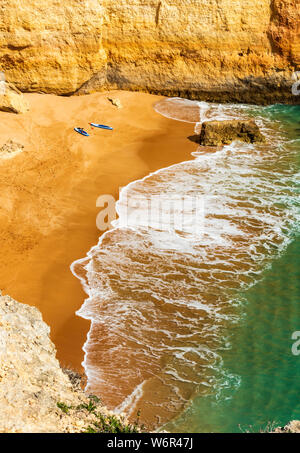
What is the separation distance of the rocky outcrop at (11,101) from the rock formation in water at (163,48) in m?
1.28

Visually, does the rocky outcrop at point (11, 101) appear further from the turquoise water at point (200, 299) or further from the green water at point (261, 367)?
the green water at point (261, 367)

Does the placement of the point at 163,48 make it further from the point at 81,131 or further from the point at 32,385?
the point at 32,385

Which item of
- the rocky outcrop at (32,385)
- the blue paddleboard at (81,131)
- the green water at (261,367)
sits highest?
the rocky outcrop at (32,385)

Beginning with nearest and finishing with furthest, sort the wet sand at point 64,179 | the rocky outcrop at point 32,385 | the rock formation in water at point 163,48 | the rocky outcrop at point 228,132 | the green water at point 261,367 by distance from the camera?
the rocky outcrop at point 32,385 < the green water at point 261,367 < the wet sand at point 64,179 < the rocky outcrop at point 228,132 < the rock formation in water at point 163,48

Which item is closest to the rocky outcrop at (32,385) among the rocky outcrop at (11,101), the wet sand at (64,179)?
the wet sand at (64,179)

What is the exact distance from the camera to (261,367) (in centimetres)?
869

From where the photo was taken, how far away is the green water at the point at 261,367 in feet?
24.7

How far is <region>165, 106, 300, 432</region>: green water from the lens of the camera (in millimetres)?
7535

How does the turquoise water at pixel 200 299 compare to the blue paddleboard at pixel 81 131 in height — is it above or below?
below

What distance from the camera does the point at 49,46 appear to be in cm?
1880

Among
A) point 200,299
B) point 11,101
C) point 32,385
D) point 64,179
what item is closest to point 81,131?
point 11,101

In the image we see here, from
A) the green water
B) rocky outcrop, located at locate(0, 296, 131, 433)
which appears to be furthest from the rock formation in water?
rocky outcrop, located at locate(0, 296, 131, 433)
